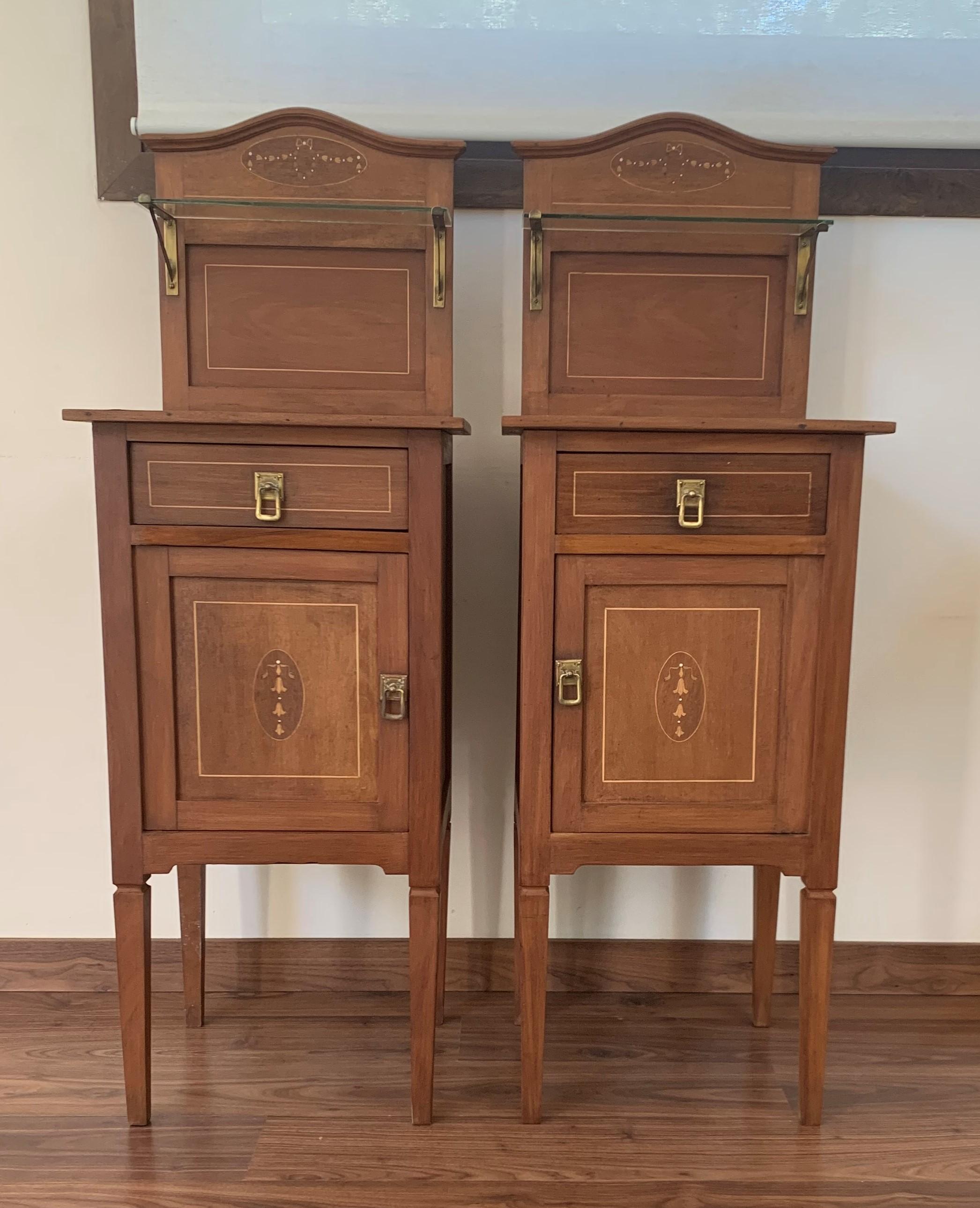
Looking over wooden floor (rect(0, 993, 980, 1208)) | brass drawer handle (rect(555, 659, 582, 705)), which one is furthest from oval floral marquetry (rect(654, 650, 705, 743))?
wooden floor (rect(0, 993, 980, 1208))

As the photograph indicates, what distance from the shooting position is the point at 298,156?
1.44 m

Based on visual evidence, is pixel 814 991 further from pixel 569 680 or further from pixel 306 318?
pixel 306 318

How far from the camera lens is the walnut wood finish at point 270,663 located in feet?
4.19

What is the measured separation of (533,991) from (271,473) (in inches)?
35.3

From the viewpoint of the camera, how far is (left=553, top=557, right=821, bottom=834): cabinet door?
1.30m

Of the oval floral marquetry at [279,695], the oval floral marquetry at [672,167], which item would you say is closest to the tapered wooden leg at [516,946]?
the oval floral marquetry at [279,695]

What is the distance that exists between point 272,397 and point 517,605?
62 centimetres

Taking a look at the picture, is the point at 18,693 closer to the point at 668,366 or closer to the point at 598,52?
the point at 668,366

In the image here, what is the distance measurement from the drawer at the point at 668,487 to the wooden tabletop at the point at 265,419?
214 millimetres

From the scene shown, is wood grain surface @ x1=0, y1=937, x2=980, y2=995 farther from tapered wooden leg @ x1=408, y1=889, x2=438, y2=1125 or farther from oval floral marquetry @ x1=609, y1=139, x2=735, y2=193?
oval floral marquetry @ x1=609, y1=139, x2=735, y2=193

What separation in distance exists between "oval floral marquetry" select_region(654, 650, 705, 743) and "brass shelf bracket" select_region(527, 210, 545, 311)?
0.64m

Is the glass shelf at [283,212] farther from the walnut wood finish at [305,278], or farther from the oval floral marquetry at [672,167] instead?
the oval floral marquetry at [672,167]

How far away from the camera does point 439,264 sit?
55.6 inches

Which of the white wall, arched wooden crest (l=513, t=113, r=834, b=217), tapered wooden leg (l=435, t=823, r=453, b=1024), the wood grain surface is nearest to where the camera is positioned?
arched wooden crest (l=513, t=113, r=834, b=217)
